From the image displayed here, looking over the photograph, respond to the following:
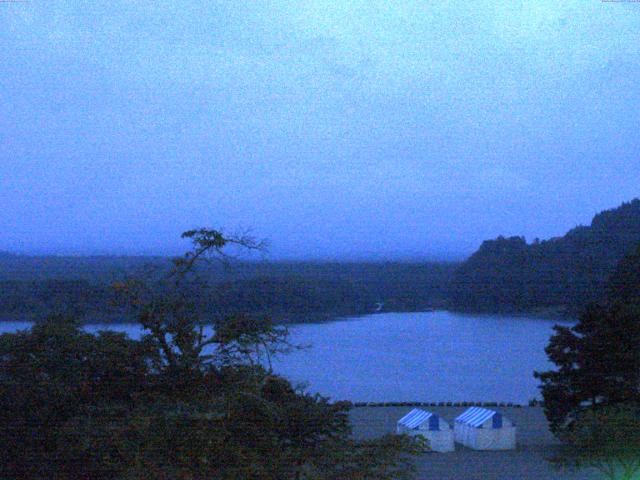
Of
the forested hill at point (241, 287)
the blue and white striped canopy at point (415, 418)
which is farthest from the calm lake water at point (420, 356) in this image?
the blue and white striped canopy at point (415, 418)

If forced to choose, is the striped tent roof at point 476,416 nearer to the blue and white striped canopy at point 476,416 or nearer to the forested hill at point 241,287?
the blue and white striped canopy at point 476,416

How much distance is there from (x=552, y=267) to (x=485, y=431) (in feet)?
4.73

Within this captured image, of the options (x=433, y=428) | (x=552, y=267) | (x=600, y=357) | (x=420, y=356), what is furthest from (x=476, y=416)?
(x=552, y=267)

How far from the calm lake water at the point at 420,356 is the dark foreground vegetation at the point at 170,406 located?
14cm

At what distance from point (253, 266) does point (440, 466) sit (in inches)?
64.1

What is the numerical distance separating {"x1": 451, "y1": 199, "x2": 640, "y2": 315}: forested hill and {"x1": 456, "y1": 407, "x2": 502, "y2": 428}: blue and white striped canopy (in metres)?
0.72

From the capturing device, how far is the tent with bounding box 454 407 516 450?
4.22 m

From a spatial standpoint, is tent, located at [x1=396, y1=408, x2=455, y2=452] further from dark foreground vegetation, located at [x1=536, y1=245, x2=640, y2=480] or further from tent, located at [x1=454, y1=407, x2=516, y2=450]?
dark foreground vegetation, located at [x1=536, y1=245, x2=640, y2=480]

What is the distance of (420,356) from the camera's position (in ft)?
12.7

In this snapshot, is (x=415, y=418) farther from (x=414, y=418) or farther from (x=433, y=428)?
(x=433, y=428)

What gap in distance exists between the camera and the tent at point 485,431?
4219mm

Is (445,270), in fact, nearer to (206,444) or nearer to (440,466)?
(440,466)

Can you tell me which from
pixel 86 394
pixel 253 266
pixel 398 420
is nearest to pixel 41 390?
pixel 86 394

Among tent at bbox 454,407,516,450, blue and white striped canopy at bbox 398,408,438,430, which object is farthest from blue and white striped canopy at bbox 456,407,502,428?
blue and white striped canopy at bbox 398,408,438,430
